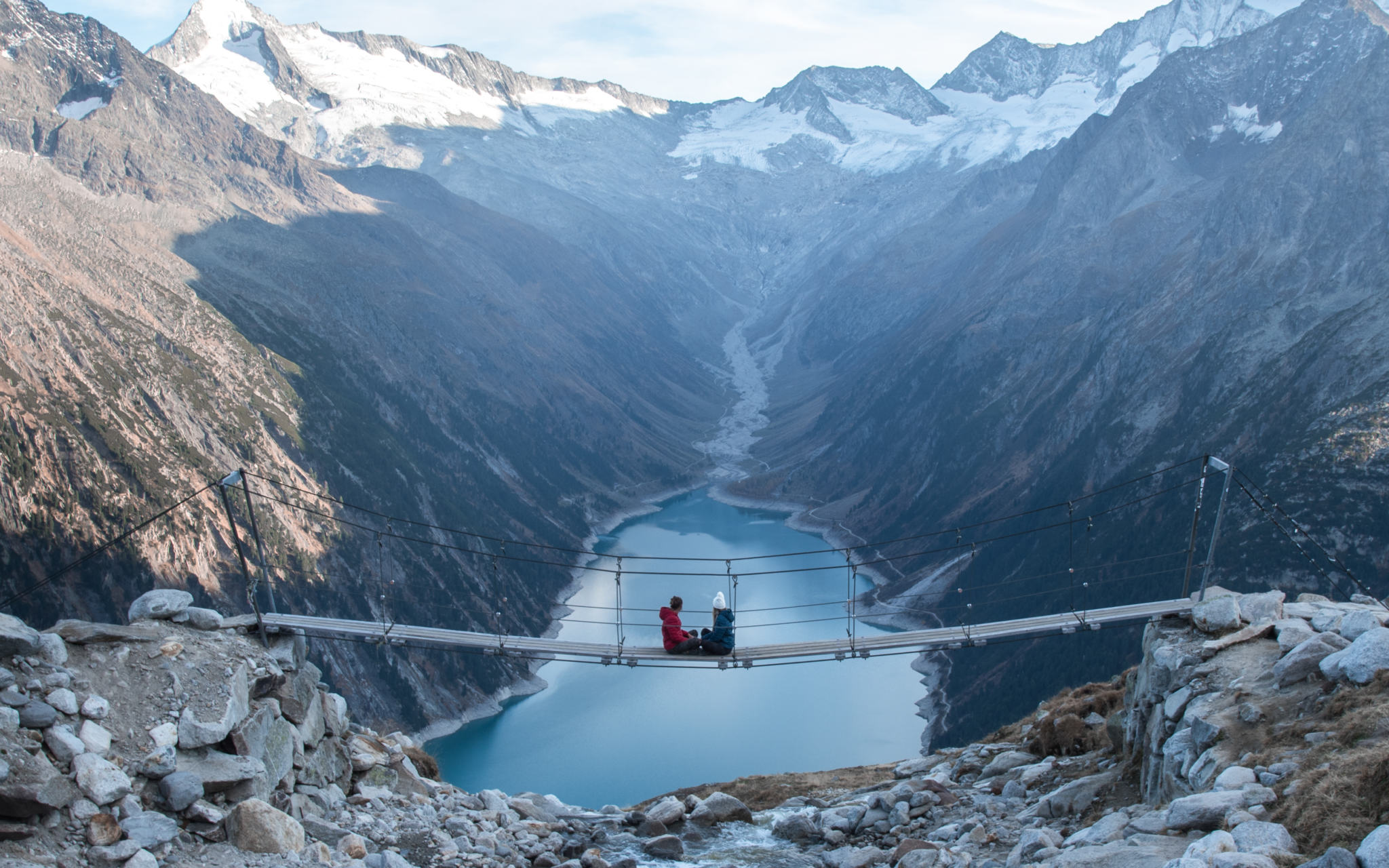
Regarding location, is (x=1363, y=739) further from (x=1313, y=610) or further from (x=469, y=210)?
(x=469, y=210)

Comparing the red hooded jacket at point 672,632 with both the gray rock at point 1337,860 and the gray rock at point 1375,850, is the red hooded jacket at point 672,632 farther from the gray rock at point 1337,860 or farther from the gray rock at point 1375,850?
the gray rock at point 1375,850

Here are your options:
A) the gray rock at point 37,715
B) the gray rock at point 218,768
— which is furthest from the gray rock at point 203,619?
the gray rock at point 37,715

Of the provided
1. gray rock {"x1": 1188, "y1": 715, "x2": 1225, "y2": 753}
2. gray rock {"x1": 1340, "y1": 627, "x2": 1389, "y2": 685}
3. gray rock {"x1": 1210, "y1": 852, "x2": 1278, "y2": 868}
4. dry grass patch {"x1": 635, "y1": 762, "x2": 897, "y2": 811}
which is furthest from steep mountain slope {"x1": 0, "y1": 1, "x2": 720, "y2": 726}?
gray rock {"x1": 1210, "y1": 852, "x2": 1278, "y2": 868}

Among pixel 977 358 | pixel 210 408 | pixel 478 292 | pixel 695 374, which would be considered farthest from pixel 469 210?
pixel 210 408

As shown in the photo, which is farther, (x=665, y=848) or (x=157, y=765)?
(x=665, y=848)

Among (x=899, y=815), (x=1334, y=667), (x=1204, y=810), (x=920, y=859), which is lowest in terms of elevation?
(x=899, y=815)

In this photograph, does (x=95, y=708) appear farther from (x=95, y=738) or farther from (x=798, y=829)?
(x=798, y=829)

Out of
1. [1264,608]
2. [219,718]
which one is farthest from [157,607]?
[1264,608]
